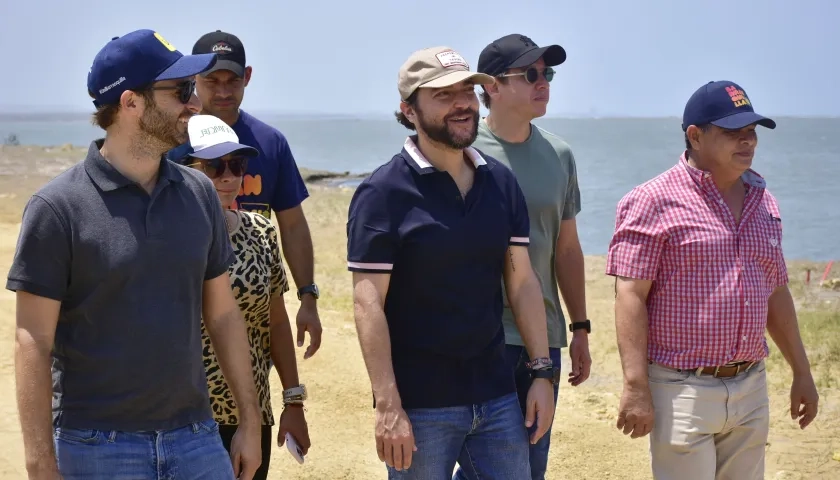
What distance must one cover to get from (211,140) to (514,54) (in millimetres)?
1474

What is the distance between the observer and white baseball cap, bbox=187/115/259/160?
159 inches

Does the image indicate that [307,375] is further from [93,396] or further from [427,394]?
[93,396]

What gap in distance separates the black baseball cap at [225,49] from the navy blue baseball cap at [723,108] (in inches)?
83.2

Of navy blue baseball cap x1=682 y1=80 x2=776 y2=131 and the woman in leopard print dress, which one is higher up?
navy blue baseball cap x1=682 y1=80 x2=776 y2=131

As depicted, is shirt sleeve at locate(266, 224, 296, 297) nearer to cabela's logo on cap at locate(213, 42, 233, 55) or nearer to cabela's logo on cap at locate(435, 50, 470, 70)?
cabela's logo on cap at locate(435, 50, 470, 70)

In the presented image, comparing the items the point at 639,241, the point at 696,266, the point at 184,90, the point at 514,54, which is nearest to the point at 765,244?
the point at 696,266

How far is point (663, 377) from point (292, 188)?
6.37 feet

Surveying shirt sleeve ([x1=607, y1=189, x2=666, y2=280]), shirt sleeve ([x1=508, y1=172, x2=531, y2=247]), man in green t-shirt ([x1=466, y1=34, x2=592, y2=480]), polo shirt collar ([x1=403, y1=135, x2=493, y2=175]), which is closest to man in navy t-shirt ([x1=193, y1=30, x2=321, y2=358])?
man in green t-shirt ([x1=466, y1=34, x2=592, y2=480])

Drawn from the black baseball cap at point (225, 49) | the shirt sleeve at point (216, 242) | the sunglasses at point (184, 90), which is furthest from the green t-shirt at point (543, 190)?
the sunglasses at point (184, 90)

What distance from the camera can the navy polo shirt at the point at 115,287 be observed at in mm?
3004

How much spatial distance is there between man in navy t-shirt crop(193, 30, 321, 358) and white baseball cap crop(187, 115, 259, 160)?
2.05 feet

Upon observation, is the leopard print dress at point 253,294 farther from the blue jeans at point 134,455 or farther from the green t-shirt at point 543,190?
the green t-shirt at point 543,190

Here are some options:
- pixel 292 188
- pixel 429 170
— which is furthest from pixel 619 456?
pixel 429 170

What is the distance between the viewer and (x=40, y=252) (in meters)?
2.98
